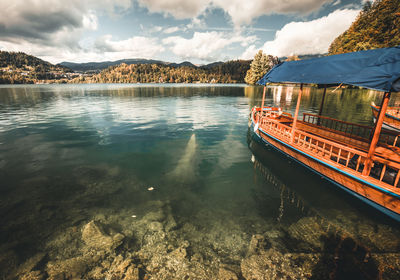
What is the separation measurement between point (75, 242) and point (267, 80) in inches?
576

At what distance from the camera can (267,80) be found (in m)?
13.7

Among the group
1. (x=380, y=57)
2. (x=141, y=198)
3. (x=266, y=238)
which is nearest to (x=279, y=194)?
(x=266, y=238)

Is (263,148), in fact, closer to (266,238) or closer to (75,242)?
(266,238)

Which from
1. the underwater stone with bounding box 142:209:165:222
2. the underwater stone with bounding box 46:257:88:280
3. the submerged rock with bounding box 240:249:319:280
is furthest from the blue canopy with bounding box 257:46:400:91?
the underwater stone with bounding box 46:257:88:280

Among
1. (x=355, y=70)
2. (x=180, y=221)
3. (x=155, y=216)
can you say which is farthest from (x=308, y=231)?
(x=355, y=70)

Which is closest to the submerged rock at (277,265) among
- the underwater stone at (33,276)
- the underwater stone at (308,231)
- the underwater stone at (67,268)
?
the underwater stone at (308,231)

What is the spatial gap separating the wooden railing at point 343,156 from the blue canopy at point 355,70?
2.76 meters

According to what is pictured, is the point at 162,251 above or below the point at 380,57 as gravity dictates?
below

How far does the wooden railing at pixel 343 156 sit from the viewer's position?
22.5 ft

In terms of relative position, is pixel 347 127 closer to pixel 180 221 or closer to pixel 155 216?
pixel 180 221

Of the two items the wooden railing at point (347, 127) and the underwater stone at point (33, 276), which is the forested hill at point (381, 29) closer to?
the wooden railing at point (347, 127)

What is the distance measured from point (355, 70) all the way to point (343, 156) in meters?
4.69

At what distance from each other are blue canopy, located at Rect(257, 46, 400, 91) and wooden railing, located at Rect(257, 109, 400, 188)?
2762 millimetres

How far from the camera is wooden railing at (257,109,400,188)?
270 inches
